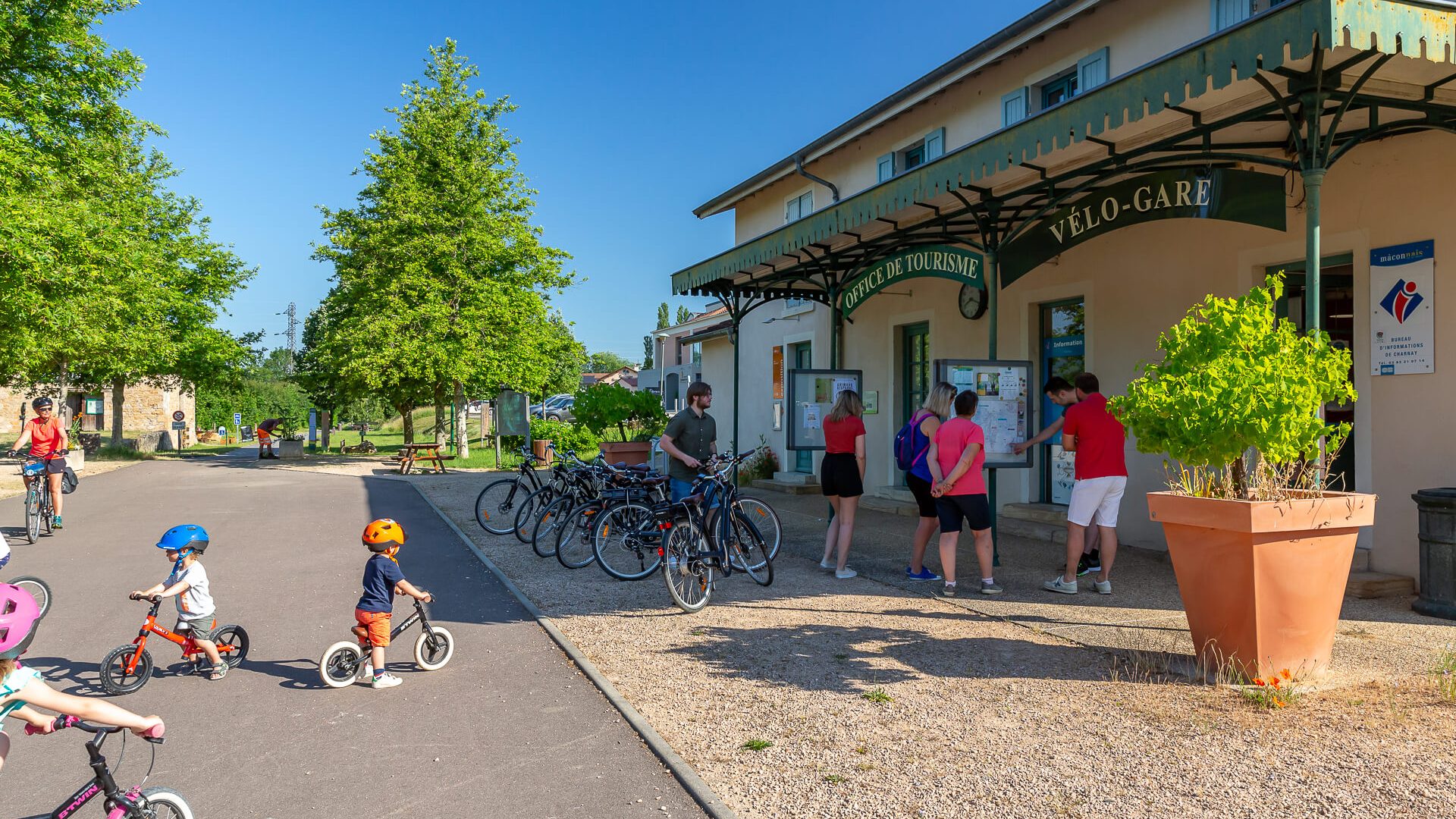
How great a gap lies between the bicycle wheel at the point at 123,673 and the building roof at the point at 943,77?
1090 cm

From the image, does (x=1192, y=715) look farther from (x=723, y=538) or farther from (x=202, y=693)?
(x=202, y=693)

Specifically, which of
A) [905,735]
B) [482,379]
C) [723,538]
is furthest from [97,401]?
[905,735]

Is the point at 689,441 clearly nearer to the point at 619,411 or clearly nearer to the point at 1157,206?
the point at 1157,206

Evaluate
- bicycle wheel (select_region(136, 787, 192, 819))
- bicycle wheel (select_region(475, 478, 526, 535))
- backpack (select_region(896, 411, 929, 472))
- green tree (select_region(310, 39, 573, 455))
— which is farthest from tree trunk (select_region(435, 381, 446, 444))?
bicycle wheel (select_region(136, 787, 192, 819))

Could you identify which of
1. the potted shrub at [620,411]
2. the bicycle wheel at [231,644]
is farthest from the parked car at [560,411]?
the bicycle wheel at [231,644]

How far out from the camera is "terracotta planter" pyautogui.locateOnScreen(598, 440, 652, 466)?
1320 cm

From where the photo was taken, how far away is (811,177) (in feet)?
53.9

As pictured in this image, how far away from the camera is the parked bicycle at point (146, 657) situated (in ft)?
16.3

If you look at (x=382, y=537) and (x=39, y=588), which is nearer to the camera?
(x=382, y=537)

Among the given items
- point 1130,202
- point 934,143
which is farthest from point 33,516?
point 934,143

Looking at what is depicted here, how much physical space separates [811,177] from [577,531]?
9.31 m

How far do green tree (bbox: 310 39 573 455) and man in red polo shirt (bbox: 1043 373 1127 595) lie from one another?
2117 cm

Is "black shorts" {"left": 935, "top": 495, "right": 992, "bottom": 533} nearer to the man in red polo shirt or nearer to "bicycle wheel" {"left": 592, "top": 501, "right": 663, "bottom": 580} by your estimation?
the man in red polo shirt

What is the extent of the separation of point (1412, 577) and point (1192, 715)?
158 inches
